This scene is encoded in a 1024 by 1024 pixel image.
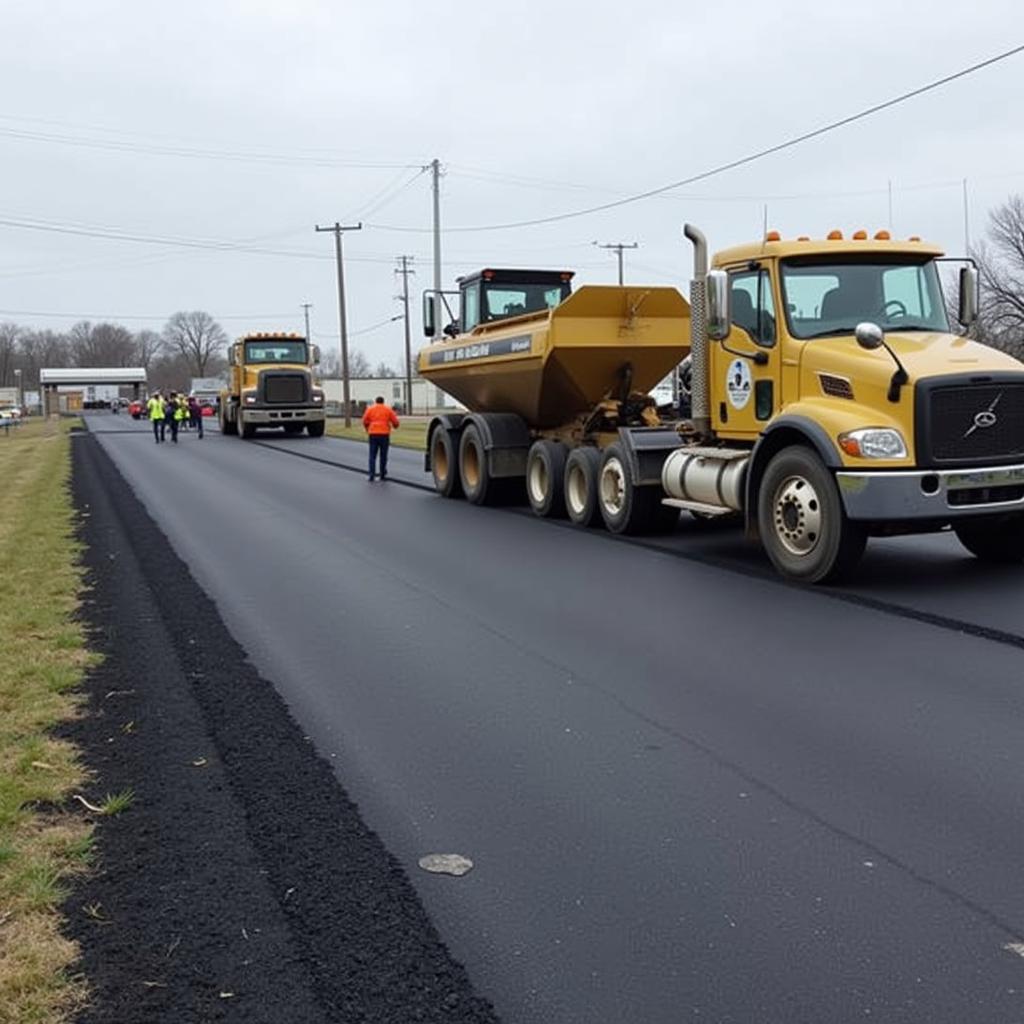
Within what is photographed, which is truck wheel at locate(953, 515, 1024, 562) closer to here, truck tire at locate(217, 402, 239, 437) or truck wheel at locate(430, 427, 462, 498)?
truck wheel at locate(430, 427, 462, 498)

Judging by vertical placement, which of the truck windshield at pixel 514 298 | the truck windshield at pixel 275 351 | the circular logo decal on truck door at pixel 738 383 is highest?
the truck windshield at pixel 275 351

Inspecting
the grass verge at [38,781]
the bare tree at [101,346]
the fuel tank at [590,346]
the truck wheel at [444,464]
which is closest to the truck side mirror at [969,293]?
the fuel tank at [590,346]

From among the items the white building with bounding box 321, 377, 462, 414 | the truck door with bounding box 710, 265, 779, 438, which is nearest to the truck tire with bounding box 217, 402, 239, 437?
the truck door with bounding box 710, 265, 779, 438

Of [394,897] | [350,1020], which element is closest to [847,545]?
[394,897]

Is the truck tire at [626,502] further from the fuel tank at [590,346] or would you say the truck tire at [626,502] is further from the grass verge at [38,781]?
the grass verge at [38,781]

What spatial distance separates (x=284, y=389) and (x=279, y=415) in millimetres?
915

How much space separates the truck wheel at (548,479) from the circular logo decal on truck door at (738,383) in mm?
3701

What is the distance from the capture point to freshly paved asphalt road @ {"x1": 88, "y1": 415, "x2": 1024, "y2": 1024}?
3350mm

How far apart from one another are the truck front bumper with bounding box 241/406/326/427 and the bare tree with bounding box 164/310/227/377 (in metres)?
121

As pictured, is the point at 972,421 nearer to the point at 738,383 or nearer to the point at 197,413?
Answer: the point at 738,383

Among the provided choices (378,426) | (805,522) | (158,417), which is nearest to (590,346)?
(805,522)

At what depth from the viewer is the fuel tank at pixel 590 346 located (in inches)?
529

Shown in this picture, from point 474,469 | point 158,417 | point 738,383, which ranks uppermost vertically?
point 158,417

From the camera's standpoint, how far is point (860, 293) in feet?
33.2
